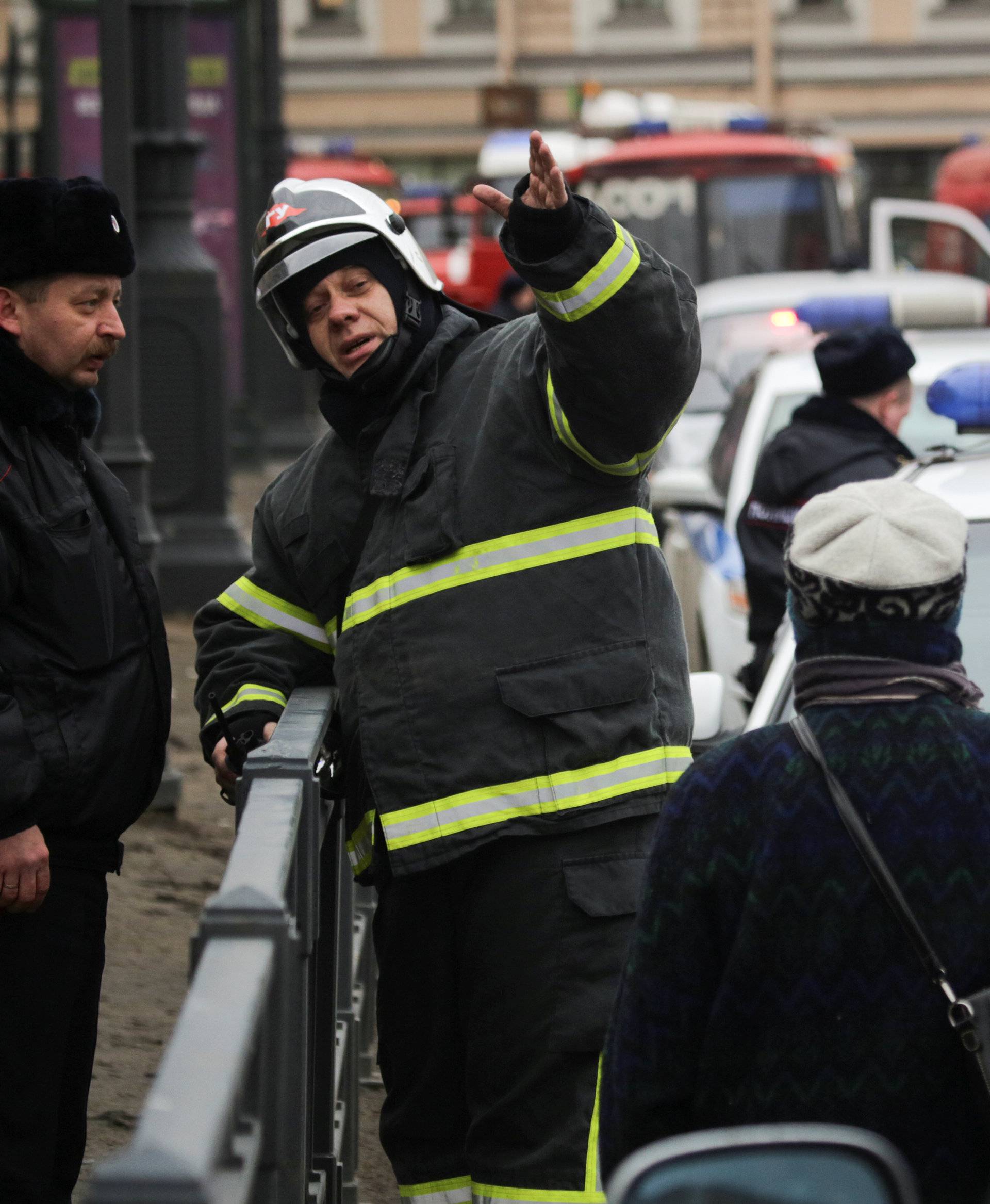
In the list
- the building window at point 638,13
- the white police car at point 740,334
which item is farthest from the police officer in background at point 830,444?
the building window at point 638,13

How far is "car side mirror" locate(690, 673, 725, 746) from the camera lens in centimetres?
405

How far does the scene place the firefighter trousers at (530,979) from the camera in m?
3.16

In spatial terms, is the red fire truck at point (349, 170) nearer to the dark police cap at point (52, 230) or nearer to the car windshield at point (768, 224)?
the car windshield at point (768, 224)

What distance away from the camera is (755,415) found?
7.91 metres

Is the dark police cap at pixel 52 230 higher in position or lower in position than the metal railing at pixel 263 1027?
higher

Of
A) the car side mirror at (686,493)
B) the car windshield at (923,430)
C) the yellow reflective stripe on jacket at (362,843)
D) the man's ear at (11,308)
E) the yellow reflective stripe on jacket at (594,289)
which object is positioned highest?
the yellow reflective stripe on jacket at (594,289)

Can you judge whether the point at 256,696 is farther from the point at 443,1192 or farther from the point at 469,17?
the point at 469,17

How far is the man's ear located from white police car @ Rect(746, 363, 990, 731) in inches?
56.9

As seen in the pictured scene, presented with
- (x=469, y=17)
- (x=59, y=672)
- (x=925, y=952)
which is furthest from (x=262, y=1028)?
(x=469, y=17)

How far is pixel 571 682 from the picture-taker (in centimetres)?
314

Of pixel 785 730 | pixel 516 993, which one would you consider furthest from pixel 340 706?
pixel 785 730

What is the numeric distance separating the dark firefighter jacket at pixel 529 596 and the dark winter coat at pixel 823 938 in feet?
2.46

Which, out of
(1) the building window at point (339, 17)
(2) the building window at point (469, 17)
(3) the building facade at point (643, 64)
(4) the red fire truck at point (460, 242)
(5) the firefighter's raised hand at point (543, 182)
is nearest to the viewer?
→ (5) the firefighter's raised hand at point (543, 182)

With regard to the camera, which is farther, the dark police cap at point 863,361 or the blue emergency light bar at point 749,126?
the blue emergency light bar at point 749,126
